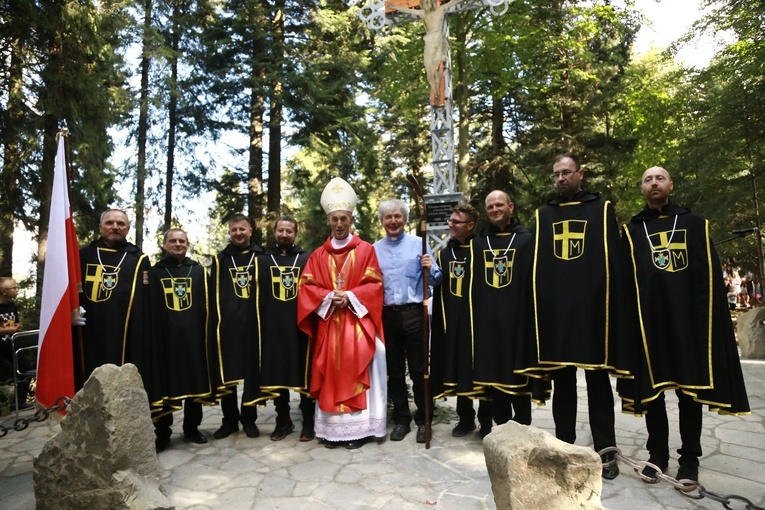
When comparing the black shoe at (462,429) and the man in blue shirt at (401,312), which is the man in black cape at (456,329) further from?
the man in blue shirt at (401,312)

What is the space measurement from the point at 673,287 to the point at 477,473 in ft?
6.76

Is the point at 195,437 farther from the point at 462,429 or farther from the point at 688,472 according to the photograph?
the point at 688,472

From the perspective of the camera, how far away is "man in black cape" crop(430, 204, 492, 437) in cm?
500

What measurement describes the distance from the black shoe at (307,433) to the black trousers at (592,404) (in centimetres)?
243

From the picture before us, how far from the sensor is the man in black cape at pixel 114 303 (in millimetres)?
4953

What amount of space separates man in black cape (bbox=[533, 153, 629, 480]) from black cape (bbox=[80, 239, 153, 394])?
3601mm

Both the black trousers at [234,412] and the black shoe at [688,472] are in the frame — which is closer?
the black shoe at [688,472]

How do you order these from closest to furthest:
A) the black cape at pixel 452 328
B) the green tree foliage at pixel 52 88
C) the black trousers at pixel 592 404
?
1. the black trousers at pixel 592 404
2. the black cape at pixel 452 328
3. the green tree foliage at pixel 52 88

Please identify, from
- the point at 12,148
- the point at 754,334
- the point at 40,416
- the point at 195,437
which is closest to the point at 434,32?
the point at 195,437

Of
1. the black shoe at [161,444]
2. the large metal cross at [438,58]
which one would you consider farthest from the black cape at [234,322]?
the large metal cross at [438,58]

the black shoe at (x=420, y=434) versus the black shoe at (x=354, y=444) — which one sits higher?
the black shoe at (x=420, y=434)

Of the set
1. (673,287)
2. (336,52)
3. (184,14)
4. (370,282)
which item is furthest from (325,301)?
(184,14)

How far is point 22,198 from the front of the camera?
1159cm

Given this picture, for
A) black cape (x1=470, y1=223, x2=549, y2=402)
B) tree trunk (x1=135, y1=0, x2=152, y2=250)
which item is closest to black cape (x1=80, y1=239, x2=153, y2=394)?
black cape (x1=470, y1=223, x2=549, y2=402)
